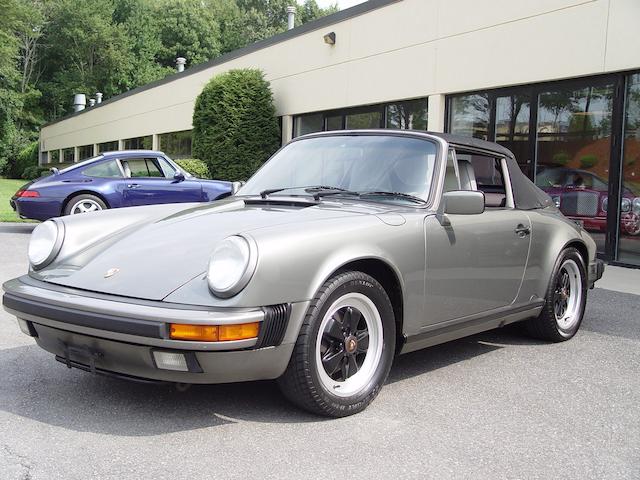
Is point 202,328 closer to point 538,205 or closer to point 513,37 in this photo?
point 538,205

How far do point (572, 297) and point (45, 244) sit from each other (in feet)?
11.9

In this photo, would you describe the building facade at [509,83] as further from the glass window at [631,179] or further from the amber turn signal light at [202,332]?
the amber turn signal light at [202,332]

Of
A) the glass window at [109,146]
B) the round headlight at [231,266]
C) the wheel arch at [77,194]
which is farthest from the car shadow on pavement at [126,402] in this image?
the glass window at [109,146]

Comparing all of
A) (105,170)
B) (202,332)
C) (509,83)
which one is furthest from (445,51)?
(202,332)

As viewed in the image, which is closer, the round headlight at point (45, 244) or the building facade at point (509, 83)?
the round headlight at point (45, 244)

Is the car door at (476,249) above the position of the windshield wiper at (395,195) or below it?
below

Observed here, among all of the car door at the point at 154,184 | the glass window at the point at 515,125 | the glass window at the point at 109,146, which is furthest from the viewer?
the glass window at the point at 109,146

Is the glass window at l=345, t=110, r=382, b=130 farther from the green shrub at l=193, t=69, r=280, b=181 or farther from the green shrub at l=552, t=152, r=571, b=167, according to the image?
the green shrub at l=552, t=152, r=571, b=167

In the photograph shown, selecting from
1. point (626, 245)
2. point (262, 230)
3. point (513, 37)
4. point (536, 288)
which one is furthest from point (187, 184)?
point (262, 230)

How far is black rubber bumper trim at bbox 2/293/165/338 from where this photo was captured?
2652 millimetres

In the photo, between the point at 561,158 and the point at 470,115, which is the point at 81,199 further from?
the point at 561,158

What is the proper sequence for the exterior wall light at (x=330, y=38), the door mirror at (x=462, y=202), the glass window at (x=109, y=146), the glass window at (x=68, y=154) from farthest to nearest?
the glass window at (x=68, y=154)
the glass window at (x=109, y=146)
the exterior wall light at (x=330, y=38)
the door mirror at (x=462, y=202)

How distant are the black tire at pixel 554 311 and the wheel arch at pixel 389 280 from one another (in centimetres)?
161

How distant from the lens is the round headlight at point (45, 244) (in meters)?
3.44
